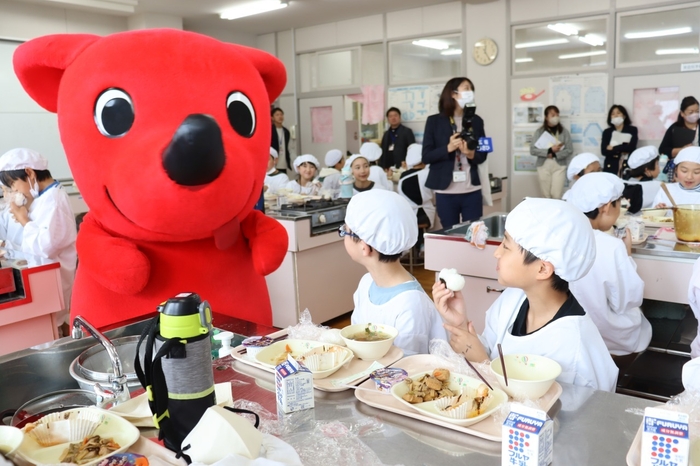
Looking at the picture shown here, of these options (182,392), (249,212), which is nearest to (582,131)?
(249,212)

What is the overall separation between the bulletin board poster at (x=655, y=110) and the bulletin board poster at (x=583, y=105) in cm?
34

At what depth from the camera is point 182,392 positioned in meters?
1.05

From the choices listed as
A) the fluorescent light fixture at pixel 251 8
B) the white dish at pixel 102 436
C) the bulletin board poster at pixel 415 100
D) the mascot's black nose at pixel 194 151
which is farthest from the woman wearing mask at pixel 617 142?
the white dish at pixel 102 436

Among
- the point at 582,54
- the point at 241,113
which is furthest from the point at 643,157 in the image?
the point at 241,113

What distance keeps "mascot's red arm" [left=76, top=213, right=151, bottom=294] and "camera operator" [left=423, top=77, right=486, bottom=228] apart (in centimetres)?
274

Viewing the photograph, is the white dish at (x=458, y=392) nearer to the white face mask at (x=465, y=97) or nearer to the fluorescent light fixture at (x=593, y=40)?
the white face mask at (x=465, y=97)

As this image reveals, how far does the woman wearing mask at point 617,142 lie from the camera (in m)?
6.27

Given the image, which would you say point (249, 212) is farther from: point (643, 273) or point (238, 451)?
point (643, 273)

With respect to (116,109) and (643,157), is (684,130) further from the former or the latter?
→ (116,109)

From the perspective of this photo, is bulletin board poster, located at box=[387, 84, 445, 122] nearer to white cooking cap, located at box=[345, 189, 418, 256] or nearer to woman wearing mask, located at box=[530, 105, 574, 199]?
woman wearing mask, located at box=[530, 105, 574, 199]

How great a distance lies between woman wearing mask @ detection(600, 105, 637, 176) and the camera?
6.27 m

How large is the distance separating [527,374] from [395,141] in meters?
6.65

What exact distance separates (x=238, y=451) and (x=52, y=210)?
2863 mm

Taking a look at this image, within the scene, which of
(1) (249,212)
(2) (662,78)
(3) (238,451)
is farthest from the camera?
(2) (662,78)
